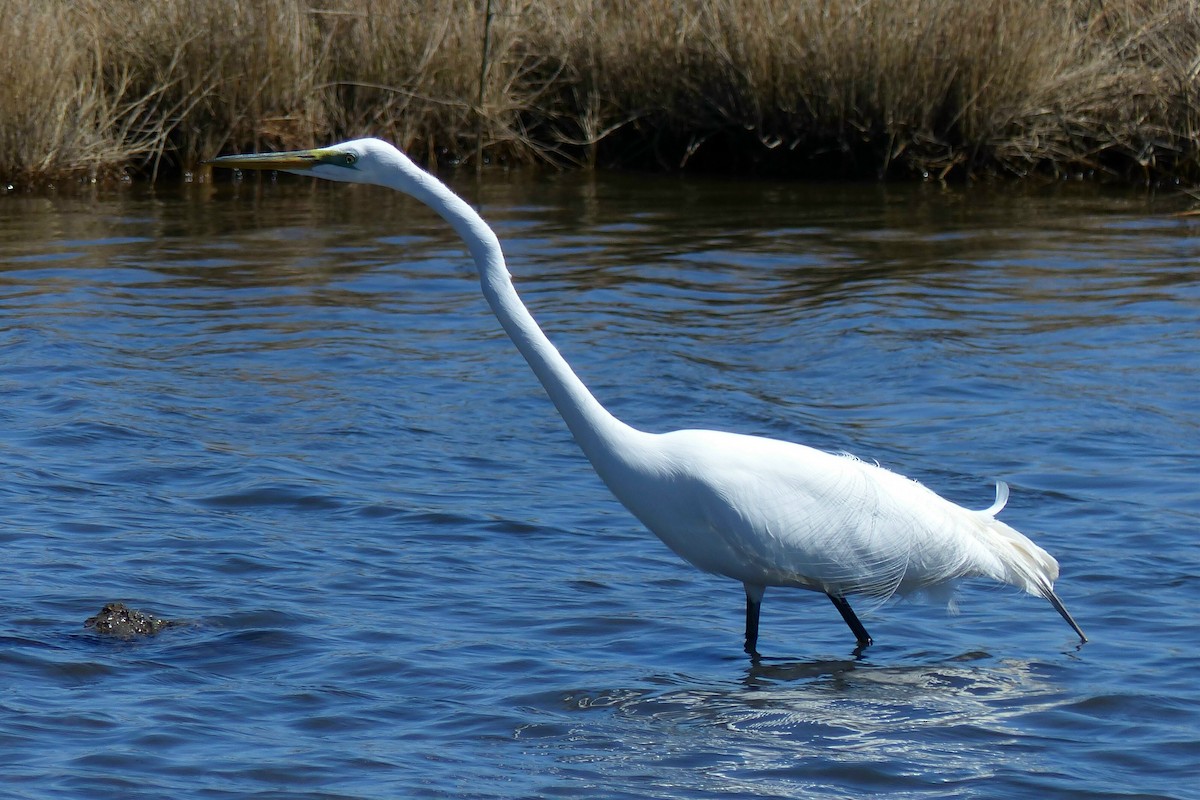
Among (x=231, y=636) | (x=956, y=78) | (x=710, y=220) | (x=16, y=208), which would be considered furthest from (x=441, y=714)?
(x=956, y=78)

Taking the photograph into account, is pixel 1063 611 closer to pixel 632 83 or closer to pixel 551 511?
pixel 551 511

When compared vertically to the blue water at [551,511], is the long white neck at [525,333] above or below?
above

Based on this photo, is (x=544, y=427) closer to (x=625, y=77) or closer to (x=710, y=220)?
(x=710, y=220)

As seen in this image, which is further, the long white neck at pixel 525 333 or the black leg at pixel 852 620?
the black leg at pixel 852 620

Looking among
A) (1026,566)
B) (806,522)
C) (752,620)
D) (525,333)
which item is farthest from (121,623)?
(1026,566)

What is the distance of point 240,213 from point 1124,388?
23.6 ft

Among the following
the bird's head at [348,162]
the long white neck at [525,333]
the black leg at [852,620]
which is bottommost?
the black leg at [852,620]

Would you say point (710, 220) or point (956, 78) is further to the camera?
point (956, 78)

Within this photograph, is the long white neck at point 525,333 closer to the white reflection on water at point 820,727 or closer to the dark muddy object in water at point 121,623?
the white reflection on water at point 820,727

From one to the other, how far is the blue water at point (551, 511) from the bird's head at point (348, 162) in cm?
134

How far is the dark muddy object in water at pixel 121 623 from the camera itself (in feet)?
14.7

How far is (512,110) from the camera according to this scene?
1415 centimetres

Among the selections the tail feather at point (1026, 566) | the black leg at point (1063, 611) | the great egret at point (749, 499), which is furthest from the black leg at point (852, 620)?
the black leg at point (1063, 611)

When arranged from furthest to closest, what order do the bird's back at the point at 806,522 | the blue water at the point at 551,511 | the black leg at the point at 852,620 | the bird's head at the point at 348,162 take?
1. the black leg at the point at 852,620
2. the bird's back at the point at 806,522
3. the bird's head at the point at 348,162
4. the blue water at the point at 551,511
